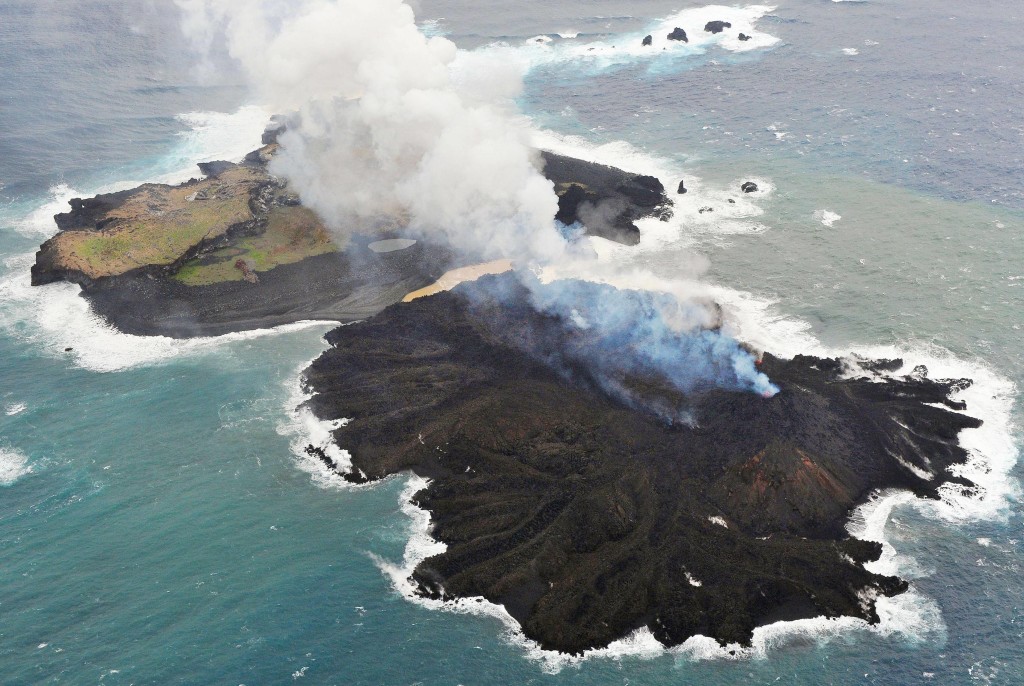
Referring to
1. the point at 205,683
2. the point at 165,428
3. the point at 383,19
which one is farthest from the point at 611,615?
the point at 383,19

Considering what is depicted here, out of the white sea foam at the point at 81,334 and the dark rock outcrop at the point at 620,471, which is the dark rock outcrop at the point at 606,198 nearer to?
the dark rock outcrop at the point at 620,471

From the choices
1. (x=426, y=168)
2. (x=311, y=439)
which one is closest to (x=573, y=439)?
(x=311, y=439)

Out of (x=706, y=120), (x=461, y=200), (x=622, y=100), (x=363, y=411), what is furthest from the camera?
(x=622, y=100)

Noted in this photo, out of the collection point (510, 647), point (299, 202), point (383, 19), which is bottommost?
point (510, 647)

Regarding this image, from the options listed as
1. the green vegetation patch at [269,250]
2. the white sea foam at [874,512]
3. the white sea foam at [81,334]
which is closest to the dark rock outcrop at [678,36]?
the green vegetation patch at [269,250]

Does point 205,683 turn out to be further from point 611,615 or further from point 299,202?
point 299,202

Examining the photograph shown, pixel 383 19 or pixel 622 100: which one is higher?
pixel 383 19
